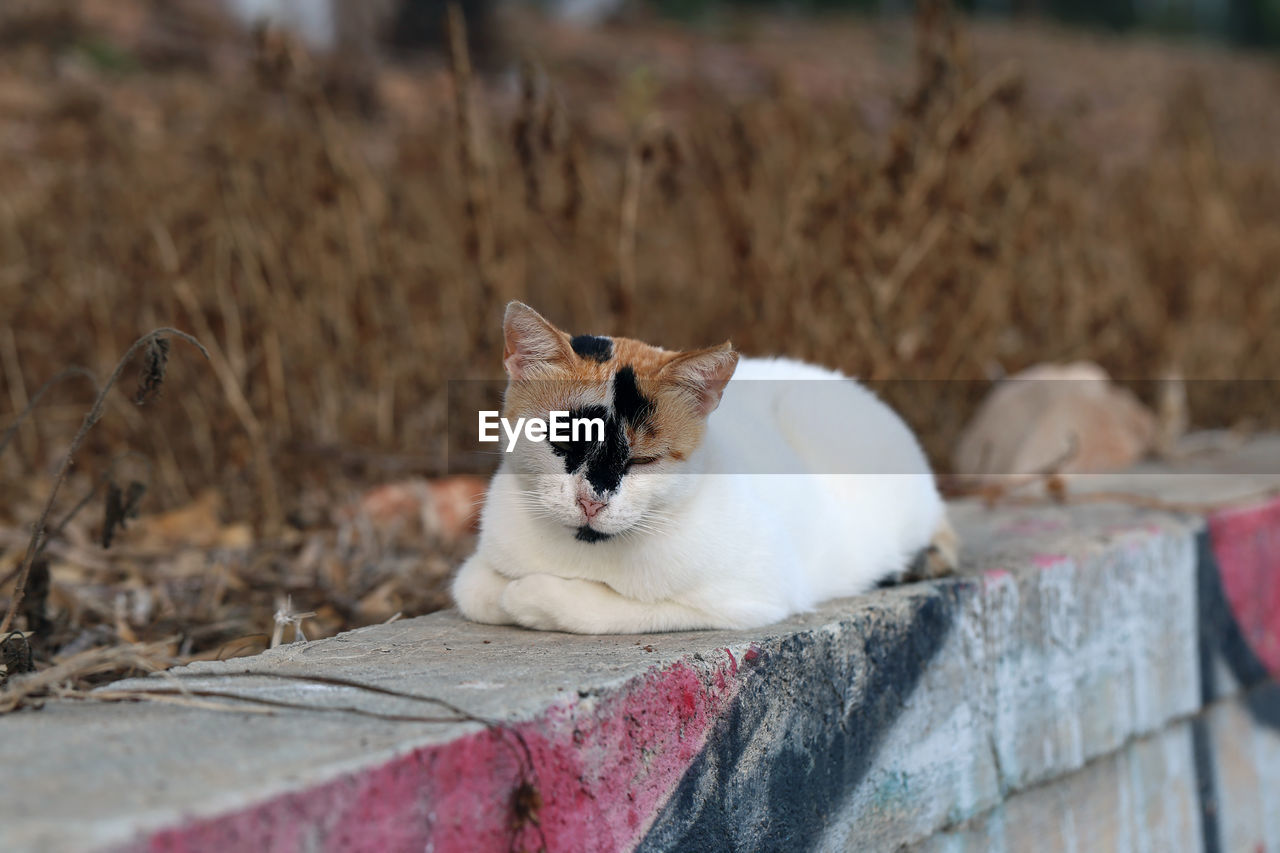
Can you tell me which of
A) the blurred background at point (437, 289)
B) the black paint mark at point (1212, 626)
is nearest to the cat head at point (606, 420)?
the blurred background at point (437, 289)

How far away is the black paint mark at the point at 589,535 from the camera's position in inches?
65.9

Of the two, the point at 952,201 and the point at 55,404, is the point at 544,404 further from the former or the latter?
the point at 55,404

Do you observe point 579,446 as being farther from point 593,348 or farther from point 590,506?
point 593,348

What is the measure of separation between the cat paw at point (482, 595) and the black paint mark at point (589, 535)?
0.18 metres

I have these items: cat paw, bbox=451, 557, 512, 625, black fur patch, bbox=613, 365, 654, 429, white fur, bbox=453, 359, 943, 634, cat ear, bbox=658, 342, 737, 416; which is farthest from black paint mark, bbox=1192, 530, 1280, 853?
cat paw, bbox=451, 557, 512, 625

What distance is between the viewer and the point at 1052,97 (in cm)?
1630

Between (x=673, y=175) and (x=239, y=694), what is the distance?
2.28m

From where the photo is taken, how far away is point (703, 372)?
1.72 m

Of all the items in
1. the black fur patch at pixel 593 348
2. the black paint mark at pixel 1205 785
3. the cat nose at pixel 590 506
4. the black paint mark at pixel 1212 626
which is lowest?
the black paint mark at pixel 1205 785

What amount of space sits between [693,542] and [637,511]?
0.13 m

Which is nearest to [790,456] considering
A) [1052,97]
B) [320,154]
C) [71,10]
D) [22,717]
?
[22,717]

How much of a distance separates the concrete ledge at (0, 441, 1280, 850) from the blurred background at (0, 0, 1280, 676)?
0.78 m

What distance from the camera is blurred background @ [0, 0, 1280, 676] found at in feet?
9.41

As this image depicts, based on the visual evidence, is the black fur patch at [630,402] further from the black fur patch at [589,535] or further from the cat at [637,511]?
the black fur patch at [589,535]
